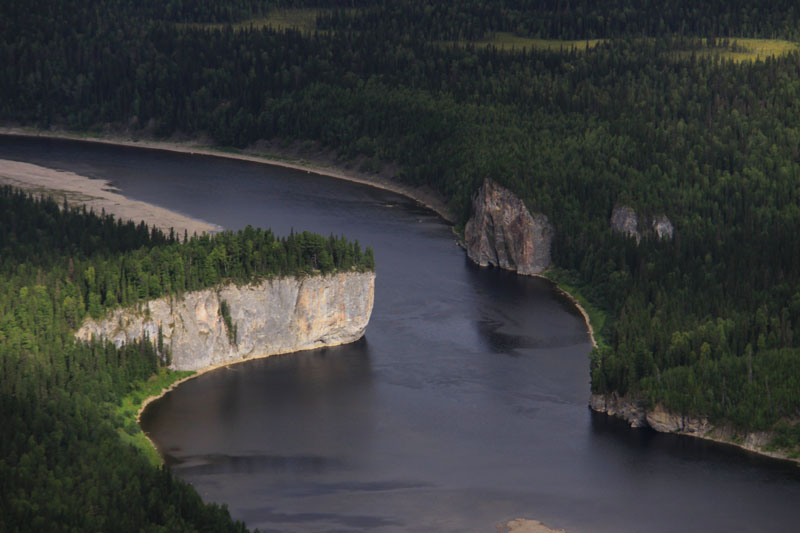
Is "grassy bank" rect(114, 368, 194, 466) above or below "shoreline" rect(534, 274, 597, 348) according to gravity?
above

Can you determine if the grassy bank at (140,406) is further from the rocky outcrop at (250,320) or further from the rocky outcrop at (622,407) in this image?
the rocky outcrop at (622,407)

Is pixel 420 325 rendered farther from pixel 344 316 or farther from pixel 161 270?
pixel 161 270

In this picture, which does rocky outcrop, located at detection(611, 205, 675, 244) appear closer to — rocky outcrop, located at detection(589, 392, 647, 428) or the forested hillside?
Answer: the forested hillside

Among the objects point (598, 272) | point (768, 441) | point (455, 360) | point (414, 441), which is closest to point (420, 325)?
point (455, 360)

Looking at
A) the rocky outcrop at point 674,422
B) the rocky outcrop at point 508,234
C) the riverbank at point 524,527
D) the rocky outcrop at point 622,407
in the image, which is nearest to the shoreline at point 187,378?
the rocky outcrop at point 622,407

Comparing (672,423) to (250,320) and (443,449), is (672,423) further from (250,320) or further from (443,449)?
(250,320)

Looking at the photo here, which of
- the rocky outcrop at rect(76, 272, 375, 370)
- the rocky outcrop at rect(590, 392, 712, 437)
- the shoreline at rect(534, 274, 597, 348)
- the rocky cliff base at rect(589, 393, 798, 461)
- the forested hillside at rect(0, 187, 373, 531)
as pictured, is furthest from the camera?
the shoreline at rect(534, 274, 597, 348)

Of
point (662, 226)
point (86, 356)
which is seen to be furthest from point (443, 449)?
point (662, 226)

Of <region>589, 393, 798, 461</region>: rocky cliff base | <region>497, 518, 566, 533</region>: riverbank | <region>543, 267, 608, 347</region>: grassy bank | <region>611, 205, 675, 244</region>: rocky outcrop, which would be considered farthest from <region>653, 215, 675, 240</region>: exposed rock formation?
<region>497, 518, 566, 533</region>: riverbank
